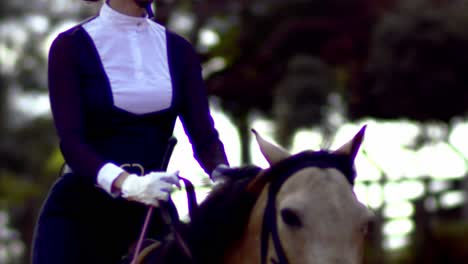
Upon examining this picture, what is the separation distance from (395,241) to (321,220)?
1763 cm

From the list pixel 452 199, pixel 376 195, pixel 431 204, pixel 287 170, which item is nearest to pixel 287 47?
pixel 376 195

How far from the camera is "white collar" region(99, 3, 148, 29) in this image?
5359mm

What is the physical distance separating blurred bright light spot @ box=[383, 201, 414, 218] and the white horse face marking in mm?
18124

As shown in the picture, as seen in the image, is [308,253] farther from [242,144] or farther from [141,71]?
[242,144]

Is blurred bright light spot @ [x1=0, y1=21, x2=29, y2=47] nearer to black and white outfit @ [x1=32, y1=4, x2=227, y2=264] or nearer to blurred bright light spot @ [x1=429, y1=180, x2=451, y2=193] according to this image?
blurred bright light spot @ [x1=429, y1=180, x2=451, y2=193]

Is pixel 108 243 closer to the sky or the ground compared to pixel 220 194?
closer to the ground

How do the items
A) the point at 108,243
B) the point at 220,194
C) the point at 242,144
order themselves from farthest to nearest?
the point at 242,144, the point at 108,243, the point at 220,194

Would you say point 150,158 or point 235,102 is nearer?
point 150,158


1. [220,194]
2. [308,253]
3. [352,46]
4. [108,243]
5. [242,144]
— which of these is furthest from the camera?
[242,144]

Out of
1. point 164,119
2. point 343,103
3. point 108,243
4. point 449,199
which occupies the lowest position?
point 449,199

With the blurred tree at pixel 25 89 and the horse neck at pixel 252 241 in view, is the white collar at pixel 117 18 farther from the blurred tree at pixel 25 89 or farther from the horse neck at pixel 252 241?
the blurred tree at pixel 25 89

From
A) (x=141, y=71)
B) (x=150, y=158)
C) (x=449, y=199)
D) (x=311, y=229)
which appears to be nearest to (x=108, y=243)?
(x=150, y=158)

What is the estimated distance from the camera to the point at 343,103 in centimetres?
2270

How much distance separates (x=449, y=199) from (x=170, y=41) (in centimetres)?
1894
